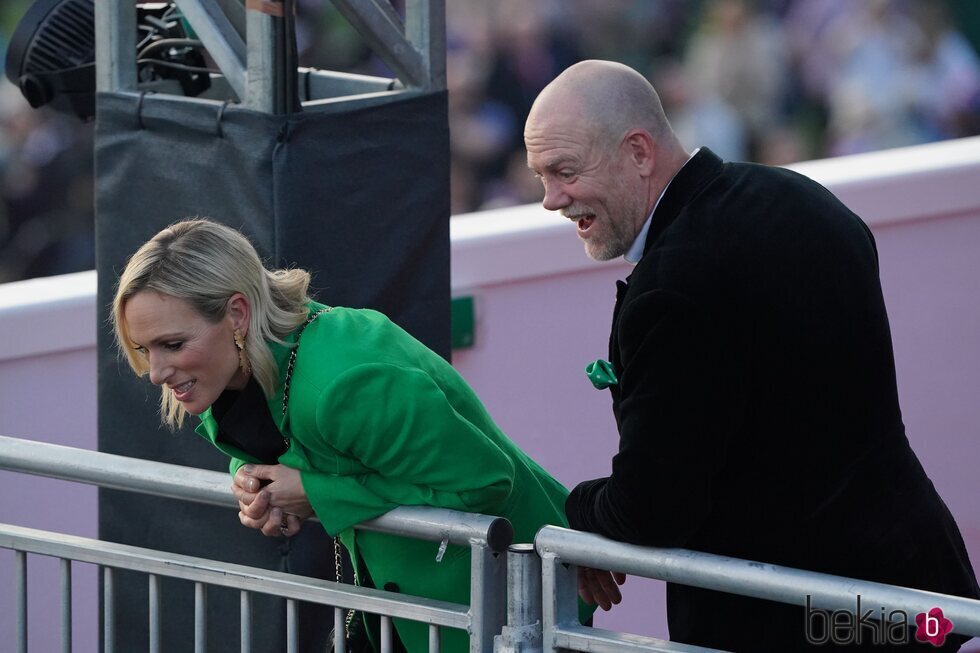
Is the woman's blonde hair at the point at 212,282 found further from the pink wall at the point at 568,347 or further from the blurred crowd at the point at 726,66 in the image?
the blurred crowd at the point at 726,66

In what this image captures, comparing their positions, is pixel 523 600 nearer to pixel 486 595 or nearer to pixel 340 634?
pixel 486 595

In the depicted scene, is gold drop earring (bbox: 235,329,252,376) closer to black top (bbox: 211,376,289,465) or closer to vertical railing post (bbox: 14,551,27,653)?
black top (bbox: 211,376,289,465)

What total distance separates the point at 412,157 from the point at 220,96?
638 millimetres

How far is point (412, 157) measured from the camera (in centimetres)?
369

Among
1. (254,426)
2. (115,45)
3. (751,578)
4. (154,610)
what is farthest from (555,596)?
(115,45)

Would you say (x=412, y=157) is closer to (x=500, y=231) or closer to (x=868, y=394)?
(x=500, y=231)

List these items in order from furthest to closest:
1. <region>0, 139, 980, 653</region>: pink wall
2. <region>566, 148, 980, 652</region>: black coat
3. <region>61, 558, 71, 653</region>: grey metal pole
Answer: <region>0, 139, 980, 653</region>: pink wall
<region>61, 558, 71, 653</region>: grey metal pole
<region>566, 148, 980, 652</region>: black coat

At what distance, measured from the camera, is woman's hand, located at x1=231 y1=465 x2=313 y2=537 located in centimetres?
255

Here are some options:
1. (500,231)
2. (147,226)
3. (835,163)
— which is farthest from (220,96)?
(835,163)

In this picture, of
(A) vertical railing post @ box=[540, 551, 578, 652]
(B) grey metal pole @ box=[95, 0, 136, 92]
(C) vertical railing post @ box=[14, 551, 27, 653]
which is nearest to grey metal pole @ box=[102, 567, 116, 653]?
(C) vertical railing post @ box=[14, 551, 27, 653]

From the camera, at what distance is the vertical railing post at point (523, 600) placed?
2.34 meters

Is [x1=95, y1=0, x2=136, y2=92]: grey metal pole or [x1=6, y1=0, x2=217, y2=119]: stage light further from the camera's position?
[x1=6, y1=0, x2=217, y2=119]: stage light

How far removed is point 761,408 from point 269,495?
2.64ft

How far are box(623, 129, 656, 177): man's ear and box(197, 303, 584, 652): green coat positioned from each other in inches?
18.9
